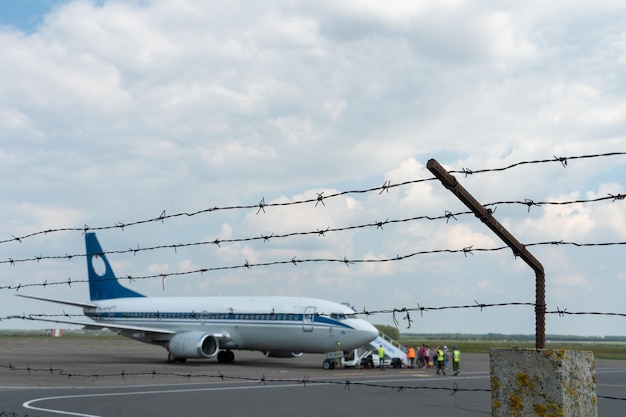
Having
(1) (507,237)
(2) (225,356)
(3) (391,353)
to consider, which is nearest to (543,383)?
(1) (507,237)

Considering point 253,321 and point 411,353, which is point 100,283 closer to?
point 253,321

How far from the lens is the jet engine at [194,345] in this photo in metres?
31.2

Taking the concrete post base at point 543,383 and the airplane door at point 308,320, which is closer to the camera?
the concrete post base at point 543,383

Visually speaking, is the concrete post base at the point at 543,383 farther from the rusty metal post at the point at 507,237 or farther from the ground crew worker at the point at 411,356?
the ground crew worker at the point at 411,356

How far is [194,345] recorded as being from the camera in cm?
3119

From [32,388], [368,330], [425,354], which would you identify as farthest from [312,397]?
[425,354]

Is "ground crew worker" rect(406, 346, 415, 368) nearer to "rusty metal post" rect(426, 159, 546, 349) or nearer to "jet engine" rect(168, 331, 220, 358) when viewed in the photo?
"jet engine" rect(168, 331, 220, 358)

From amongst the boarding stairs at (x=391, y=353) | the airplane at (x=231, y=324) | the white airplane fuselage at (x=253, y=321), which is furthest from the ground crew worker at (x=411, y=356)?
the white airplane fuselage at (x=253, y=321)

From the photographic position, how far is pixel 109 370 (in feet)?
93.7

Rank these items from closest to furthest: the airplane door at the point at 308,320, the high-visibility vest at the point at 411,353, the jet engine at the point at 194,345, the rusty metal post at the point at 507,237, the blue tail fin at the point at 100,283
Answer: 1. the rusty metal post at the point at 507,237
2. the airplane door at the point at 308,320
3. the jet engine at the point at 194,345
4. the high-visibility vest at the point at 411,353
5. the blue tail fin at the point at 100,283

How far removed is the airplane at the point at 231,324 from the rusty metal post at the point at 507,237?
69.3 feet

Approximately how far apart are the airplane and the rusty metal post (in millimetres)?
21117

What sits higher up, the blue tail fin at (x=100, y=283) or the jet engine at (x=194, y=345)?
the blue tail fin at (x=100, y=283)

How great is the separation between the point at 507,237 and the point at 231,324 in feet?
92.8
